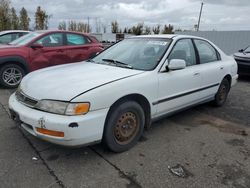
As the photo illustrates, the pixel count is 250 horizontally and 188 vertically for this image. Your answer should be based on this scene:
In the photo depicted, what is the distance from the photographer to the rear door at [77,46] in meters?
6.94

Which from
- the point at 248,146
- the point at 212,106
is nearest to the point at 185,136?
the point at 248,146

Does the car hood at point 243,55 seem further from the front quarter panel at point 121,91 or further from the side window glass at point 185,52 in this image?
the front quarter panel at point 121,91

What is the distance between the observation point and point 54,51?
658cm

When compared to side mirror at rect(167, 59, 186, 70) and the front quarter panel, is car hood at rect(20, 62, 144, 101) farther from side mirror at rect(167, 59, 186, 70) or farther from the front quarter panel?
side mirror at rect(167, 59, 186, 70)

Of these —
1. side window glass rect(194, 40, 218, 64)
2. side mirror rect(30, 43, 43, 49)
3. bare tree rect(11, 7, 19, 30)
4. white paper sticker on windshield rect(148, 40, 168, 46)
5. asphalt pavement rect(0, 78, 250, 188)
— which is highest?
bare tree rect(11, 7, 19, 30)

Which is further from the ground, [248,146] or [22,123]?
[22,123]

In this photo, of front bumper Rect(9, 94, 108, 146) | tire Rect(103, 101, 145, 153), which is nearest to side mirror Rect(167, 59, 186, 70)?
tire Rect(103, 101, 145, 153)

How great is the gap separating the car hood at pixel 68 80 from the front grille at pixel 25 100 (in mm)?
44

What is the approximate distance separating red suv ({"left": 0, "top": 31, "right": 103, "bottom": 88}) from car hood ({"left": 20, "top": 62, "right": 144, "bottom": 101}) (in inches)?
99.8

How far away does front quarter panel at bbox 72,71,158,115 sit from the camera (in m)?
2.58

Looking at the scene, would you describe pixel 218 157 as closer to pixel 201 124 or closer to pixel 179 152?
pixel 179 152

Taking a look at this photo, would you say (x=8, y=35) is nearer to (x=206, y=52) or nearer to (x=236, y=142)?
(x=206, y=52)

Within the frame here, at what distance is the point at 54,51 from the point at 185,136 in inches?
179

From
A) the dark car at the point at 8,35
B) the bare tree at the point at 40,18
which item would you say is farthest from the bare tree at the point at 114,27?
the dark car at the point at 8,35
